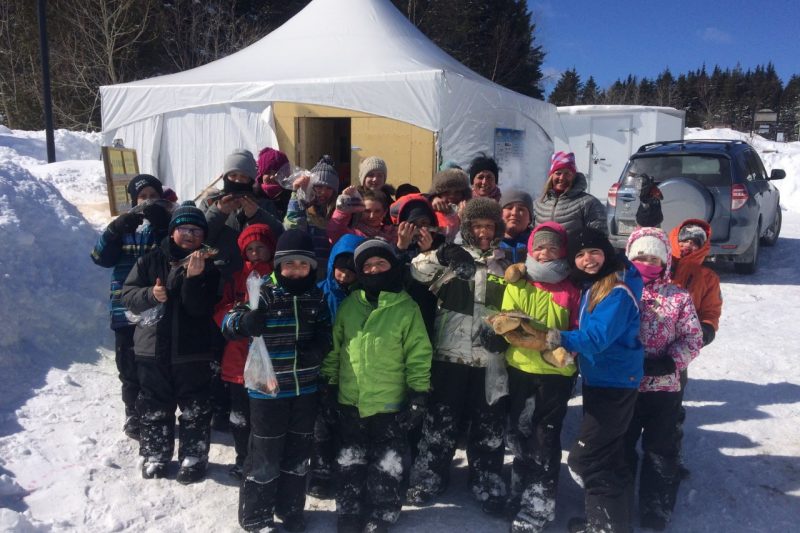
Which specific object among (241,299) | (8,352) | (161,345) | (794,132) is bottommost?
(8,352)

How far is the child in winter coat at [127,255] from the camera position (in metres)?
3.50

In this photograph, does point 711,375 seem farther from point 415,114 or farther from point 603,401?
point 415,114

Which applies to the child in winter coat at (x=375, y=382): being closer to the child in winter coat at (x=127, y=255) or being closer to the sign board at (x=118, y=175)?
the child in winter coat at (x=127, y=255)

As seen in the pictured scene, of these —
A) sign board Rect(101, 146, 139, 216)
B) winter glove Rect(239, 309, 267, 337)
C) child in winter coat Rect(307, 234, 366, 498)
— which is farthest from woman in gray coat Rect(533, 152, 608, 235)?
sign board Rect(101, 146, 139, 216)

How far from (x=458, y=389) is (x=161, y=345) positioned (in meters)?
1.66

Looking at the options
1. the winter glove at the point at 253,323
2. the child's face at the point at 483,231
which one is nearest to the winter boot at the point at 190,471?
the winter glove at the point at 253,323

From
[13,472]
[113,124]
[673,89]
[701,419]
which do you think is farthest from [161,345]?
[673,89]

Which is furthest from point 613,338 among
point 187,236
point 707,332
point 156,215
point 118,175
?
point 118,175

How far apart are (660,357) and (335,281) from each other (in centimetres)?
171

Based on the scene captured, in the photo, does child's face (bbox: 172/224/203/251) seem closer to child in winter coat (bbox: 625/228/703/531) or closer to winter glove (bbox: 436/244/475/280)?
winter glove (bbox: 436/244/475/280)

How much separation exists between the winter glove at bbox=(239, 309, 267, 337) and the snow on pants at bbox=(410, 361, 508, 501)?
0.96 m

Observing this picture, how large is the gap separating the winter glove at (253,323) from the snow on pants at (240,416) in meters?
0.60

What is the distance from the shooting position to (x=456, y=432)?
A: 3188 mm

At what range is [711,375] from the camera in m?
4.92
